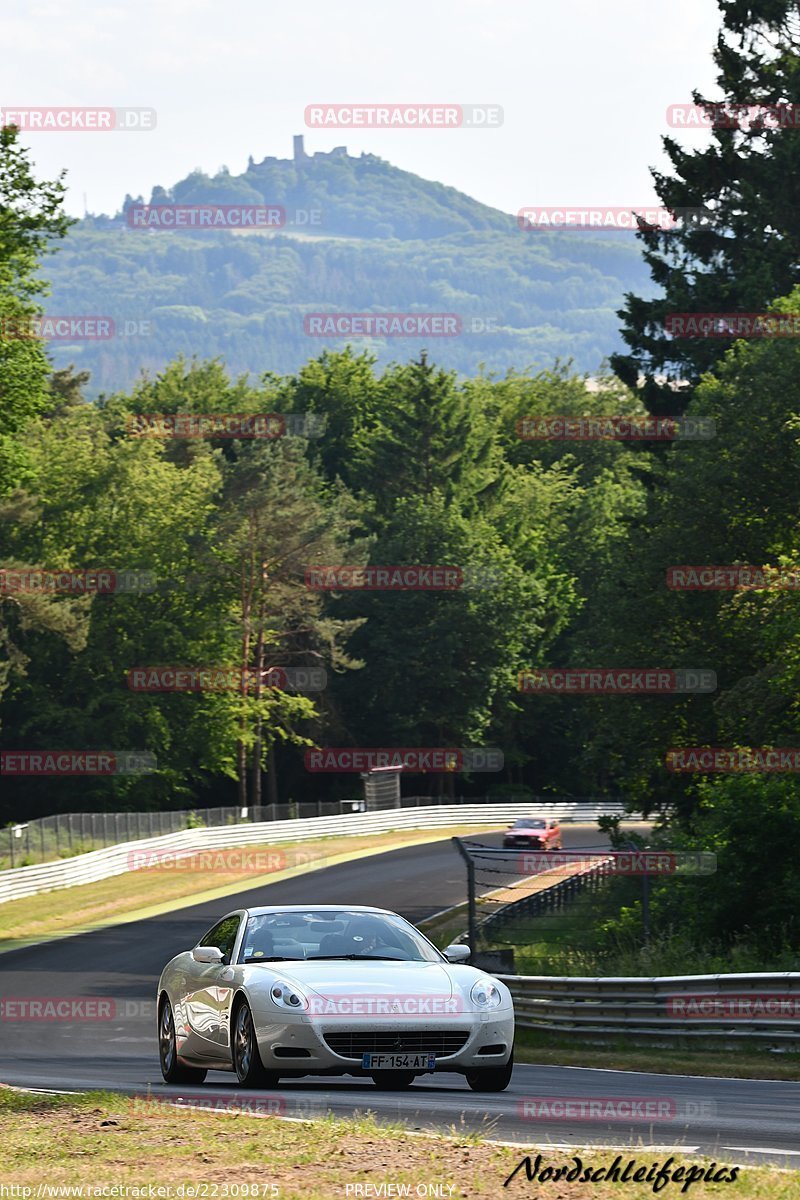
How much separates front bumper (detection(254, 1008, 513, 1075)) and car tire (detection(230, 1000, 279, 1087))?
0.11 meters

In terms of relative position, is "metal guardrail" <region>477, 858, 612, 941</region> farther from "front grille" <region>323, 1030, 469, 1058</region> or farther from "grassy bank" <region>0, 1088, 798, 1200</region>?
"grassy bank" <region>0, 1088, 798, 1200</region>

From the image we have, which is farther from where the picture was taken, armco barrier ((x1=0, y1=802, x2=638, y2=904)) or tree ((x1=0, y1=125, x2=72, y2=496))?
armco barrier ((x1=0, y1=802, x2=638, y2=904))

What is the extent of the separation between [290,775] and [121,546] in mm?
17508

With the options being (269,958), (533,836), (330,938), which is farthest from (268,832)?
(269,958)

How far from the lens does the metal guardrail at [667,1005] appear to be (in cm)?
1748

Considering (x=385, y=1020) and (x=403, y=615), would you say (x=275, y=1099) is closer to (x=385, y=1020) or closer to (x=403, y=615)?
(x=385, y=1020)

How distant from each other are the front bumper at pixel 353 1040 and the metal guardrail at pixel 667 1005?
583cm

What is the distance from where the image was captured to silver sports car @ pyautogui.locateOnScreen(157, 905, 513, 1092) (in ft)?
39.0

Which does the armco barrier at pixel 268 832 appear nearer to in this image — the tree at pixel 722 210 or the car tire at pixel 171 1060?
the tree at pixel 722 210

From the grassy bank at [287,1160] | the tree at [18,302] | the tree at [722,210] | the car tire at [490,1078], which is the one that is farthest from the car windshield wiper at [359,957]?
the tree at [722,210]

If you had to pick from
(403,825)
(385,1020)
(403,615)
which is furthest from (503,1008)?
(403,615)

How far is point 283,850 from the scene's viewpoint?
65000 millimetres

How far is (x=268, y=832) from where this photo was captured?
6756 cm

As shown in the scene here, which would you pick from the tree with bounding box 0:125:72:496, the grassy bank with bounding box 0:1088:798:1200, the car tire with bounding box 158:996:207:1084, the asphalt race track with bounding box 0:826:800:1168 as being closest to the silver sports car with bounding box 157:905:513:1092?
the car tire with bounding box 158:996:207:1084
